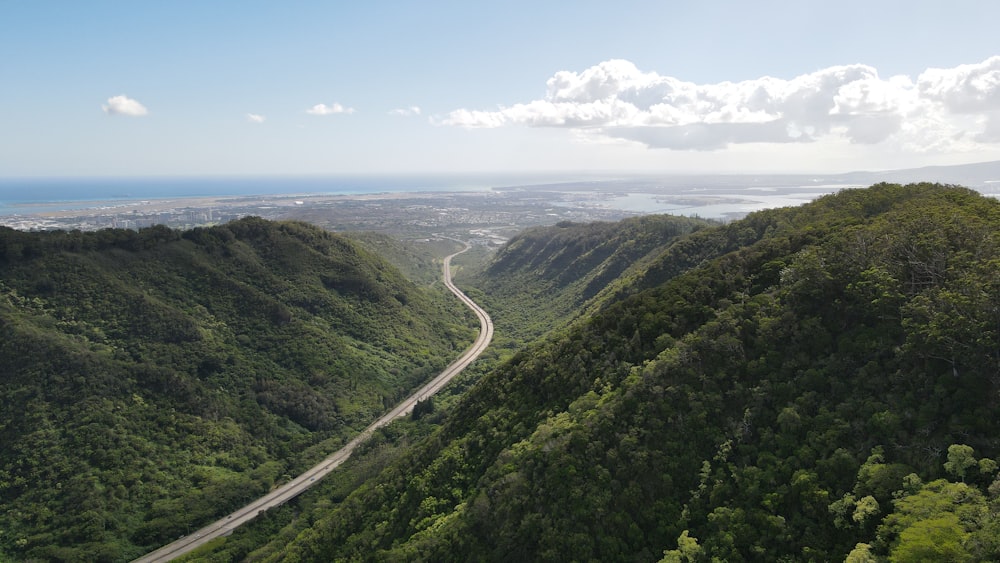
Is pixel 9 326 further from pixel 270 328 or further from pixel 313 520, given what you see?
pixel 313 520

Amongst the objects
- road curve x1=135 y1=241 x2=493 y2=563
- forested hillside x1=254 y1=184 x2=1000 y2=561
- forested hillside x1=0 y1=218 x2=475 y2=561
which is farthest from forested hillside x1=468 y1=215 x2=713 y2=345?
forested hillside x1=254 y1=184 x2=1000 y2=561

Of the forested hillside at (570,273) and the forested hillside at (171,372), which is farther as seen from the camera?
the forested hillside at (570,273)

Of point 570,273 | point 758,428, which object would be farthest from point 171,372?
point 570,273

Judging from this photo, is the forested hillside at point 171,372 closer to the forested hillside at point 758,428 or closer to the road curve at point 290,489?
the road curve at point 290,489

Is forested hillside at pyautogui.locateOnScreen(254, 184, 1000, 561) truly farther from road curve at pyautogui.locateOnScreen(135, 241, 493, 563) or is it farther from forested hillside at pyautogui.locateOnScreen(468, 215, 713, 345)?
forested hillside at pyautogui.locateOnScreen(468, 215, 713, 345)

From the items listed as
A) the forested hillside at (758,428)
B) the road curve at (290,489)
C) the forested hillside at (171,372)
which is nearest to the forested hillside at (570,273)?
the forested hillside at (171,372)
